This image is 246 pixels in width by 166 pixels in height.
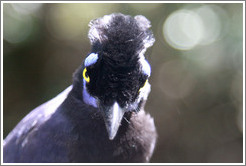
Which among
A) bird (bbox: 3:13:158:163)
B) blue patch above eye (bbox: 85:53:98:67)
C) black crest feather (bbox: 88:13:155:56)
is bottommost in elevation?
bird (bbox: 3:13:158:163)

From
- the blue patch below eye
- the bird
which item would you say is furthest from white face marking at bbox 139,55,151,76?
the blue patch below eye

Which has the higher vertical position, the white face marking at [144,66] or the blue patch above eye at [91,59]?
the blue patch above eye at [91,59]

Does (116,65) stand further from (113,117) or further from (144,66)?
(113,117)

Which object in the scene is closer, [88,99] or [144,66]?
[144,66]

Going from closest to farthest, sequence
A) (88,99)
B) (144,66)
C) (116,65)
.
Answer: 1. (116,65)
2. (144,66)
3. (88,99)

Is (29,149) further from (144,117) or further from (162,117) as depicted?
(162,117)

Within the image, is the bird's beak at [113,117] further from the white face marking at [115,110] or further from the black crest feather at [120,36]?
the black crest feather at [120,36]

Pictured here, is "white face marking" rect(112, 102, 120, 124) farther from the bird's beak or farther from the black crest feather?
the black crest feather

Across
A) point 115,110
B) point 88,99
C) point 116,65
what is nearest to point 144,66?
point 116,65

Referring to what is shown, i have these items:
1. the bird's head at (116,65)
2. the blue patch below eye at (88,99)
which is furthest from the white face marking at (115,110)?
the blue patch below eye at (88,99)
